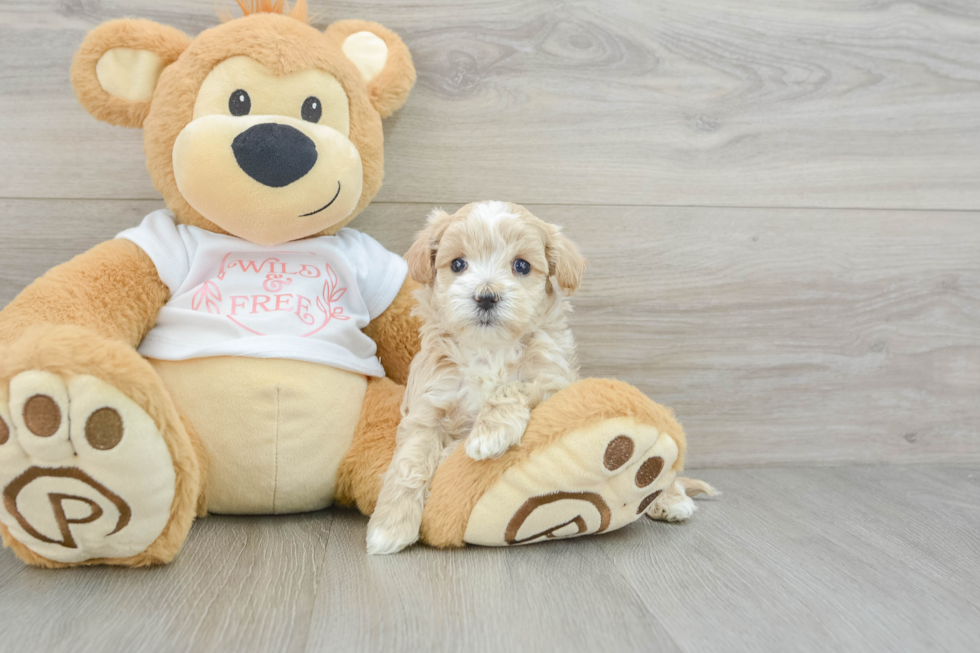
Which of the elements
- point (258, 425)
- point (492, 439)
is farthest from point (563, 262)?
point (258, 425)

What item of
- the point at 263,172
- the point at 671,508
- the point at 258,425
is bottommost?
the point at 671,508

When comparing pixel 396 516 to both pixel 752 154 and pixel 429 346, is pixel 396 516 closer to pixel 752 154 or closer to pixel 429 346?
pixel 429 346

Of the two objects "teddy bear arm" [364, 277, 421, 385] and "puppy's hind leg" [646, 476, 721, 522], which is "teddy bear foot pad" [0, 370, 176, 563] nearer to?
"teddy bear arm" [364, 277, 421, 385]

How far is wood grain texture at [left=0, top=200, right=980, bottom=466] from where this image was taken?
138cm

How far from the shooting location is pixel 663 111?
1.36 meters

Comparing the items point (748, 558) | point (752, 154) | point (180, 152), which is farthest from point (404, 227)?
point (748, 558)

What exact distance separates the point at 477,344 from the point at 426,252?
0.16 metres

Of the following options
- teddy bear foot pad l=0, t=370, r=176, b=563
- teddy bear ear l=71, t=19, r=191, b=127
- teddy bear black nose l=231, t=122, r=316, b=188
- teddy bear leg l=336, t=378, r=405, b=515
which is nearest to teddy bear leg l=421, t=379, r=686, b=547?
teddy bear leg l=336, t=378, r=405, b=515

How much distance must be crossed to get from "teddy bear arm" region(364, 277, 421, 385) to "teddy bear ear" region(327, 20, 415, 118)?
12.2 inches

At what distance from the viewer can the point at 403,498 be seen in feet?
3.11

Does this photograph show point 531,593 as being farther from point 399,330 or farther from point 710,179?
point 710,179

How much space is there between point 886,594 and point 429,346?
688mm

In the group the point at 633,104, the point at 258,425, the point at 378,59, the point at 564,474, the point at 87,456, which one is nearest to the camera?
the point at 87,456

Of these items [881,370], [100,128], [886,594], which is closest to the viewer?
[886,594]
